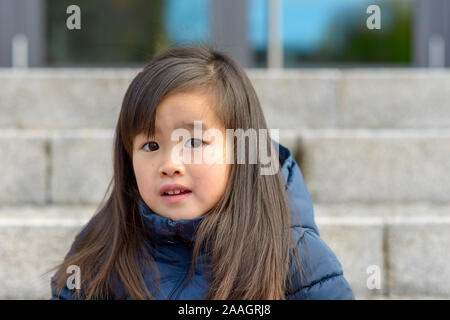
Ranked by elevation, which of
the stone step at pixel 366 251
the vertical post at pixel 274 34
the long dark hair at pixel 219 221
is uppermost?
the vertical post at pixel 274 34

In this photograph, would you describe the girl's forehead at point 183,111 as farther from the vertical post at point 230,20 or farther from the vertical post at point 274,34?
the vertical post at point 230,20

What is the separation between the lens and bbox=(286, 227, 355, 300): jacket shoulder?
1.23 meters

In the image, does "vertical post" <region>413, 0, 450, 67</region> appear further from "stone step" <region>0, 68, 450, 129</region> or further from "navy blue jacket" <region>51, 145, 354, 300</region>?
"navy blue jacket" <region>51, 145, 354, 300</region>

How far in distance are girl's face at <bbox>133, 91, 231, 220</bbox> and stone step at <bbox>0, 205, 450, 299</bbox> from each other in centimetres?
62

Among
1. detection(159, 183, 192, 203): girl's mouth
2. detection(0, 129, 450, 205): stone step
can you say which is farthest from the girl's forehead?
detection(0, 129, 450, 205): stone step

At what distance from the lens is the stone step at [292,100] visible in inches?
100

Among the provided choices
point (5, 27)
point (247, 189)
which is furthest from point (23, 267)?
point (5, 27)

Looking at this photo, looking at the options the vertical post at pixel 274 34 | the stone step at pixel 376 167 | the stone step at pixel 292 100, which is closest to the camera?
the stone step at pixel 376 167

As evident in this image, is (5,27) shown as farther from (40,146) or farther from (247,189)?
(247,189)

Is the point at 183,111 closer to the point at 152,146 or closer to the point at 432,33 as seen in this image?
the point at 152,146

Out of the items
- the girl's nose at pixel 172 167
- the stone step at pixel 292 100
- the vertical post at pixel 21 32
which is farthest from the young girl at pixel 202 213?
the vertical post at pixel 21 32

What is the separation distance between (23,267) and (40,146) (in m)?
0.54

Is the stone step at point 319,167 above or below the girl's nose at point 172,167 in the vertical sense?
below
